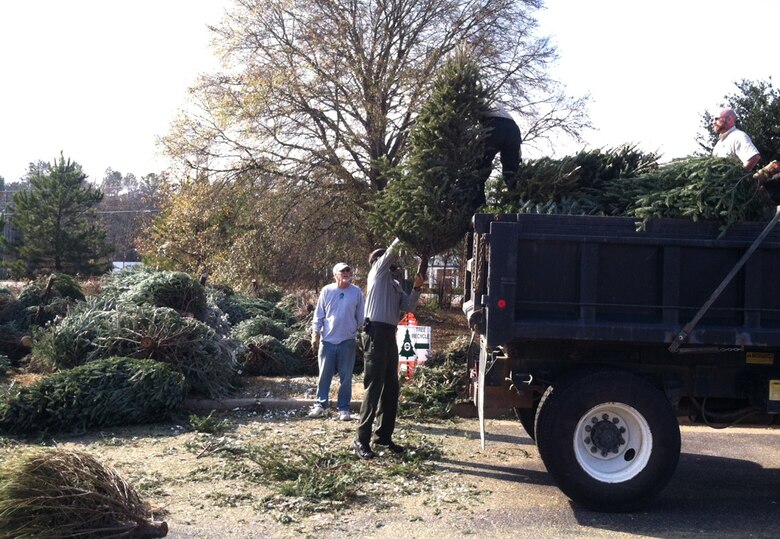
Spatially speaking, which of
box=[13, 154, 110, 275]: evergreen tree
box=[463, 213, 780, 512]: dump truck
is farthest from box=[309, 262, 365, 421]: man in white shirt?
box=[13, 154, 110, 275]: evergreen tree

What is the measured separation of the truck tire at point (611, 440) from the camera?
6.18 metres

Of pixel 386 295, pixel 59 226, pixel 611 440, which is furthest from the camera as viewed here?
pixel 59 226

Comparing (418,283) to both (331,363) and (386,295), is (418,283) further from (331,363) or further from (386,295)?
(331,363)

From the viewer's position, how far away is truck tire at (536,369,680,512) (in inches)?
243

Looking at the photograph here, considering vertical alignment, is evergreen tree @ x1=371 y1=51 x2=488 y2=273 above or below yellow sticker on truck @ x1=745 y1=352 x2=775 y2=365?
above

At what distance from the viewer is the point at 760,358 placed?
252 inches

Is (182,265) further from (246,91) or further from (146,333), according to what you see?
(146,333)

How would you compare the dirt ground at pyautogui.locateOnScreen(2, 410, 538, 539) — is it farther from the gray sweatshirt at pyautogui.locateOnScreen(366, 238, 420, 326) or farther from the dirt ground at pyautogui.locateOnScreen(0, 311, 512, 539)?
the gray sweatshirt at pyautogui.locateOnScreen(366, 238, 420, 326)

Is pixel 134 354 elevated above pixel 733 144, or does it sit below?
below

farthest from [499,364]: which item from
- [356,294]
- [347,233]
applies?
[347,233]

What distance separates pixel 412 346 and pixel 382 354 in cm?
286

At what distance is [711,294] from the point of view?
616cm

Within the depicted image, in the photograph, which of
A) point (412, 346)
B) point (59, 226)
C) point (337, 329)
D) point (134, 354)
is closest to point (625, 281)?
point (337, 329)

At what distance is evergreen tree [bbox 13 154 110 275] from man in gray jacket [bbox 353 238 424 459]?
76.4ft
